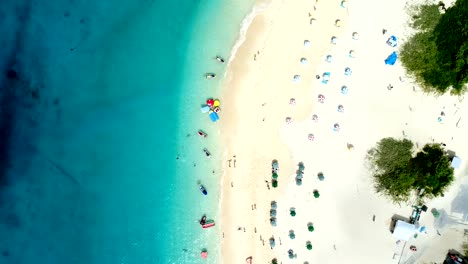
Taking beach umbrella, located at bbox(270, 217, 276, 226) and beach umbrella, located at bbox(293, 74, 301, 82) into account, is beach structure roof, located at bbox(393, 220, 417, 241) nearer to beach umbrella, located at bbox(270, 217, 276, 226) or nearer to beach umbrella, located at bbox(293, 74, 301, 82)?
beach umbrella, located at bbox(270, 217, 276, 226)

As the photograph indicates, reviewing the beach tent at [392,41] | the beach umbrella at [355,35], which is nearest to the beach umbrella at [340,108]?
the beach umbrella at [355,35]

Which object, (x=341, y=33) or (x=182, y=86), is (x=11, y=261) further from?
(x=341, y=33)

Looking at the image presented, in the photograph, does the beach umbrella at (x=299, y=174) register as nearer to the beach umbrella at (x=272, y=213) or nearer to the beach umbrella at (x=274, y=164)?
the beach umbrella at (x=274, y=164)

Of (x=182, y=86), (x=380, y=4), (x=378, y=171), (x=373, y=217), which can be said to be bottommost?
(x=373, y=217)

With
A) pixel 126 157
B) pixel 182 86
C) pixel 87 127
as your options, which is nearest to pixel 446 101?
pixel 182 86

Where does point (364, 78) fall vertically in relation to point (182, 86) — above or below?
below
